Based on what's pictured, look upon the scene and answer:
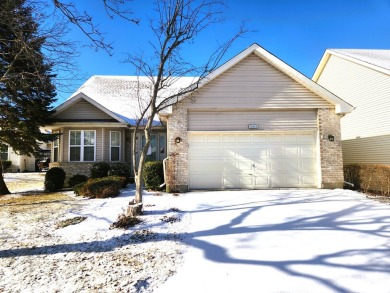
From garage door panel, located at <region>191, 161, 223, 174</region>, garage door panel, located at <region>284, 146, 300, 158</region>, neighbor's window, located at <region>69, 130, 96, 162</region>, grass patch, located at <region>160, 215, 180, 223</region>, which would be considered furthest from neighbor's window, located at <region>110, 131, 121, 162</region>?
garage door panel, located at <region>284, 146, 300, 158</region>

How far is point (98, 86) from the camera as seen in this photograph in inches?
788

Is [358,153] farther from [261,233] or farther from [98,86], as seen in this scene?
[98,86]

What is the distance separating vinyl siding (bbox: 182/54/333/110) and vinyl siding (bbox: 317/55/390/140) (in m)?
5.05

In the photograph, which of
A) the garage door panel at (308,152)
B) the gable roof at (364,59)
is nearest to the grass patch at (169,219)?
the garage door panel at (308,152)

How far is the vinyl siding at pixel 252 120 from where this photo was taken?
35.8 ft

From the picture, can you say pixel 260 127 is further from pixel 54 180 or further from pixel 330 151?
pixel 54 180

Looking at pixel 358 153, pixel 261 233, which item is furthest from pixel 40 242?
pixel 358 153

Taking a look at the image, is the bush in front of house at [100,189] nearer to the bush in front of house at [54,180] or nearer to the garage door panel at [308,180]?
the bush in front of house at [54,180]

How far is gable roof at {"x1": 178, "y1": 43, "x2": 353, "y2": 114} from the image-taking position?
1072cm

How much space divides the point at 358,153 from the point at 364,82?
433 centimetres

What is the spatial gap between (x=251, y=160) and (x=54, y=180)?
9779 millimetres

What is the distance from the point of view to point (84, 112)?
14.6 m

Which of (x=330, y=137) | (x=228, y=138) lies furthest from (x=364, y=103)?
(x=228, y=138)

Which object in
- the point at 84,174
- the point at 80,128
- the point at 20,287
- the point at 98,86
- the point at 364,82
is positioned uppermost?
the point at 98,86
